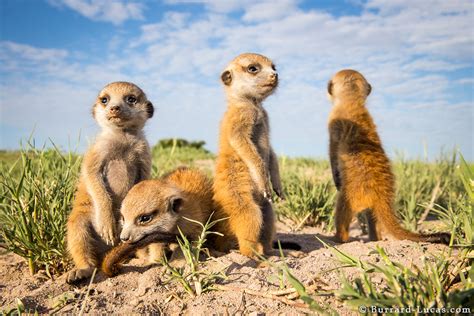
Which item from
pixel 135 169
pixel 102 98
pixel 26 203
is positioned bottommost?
pixel 26 203

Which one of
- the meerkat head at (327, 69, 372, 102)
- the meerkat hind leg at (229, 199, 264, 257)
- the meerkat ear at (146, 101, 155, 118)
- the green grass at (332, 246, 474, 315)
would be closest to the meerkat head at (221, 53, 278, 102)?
the meerkat ear at (146, 101, 155, 118)

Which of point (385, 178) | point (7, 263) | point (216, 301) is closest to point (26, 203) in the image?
point (7, 263)

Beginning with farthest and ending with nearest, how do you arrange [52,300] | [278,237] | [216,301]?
1. [278,237]
2. [52,300]
3. [216,301]

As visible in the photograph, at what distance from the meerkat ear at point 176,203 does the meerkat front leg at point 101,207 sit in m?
0.52

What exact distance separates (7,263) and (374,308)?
3.11 m

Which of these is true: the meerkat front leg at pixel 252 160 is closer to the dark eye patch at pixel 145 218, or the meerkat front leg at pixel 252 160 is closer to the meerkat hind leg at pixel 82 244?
the dark eye patch at pixel 145 218

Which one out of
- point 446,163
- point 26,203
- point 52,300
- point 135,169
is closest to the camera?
point 52,300

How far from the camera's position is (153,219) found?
3234 millimetres

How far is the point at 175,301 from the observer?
2.60m

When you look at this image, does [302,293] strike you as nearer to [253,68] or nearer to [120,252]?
[120,252]

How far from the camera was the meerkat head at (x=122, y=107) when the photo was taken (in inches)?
147

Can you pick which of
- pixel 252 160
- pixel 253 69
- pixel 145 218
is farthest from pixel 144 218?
pixel 253 69

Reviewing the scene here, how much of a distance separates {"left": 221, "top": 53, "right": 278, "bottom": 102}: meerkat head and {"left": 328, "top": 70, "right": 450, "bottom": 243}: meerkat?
965 millimetres

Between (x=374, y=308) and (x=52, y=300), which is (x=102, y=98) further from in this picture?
(x=374, y=308)
